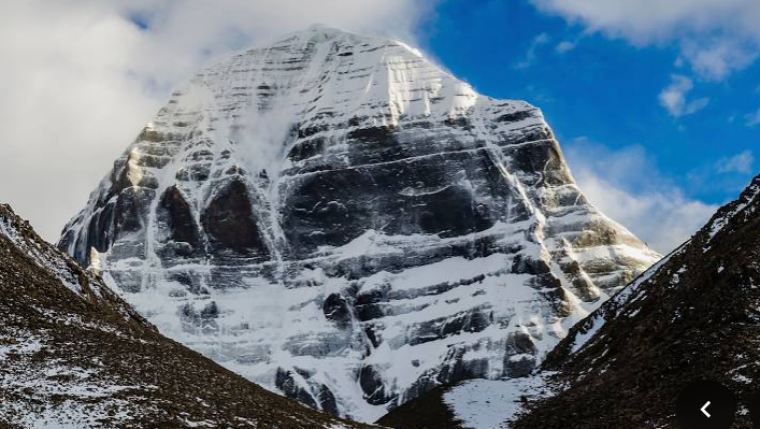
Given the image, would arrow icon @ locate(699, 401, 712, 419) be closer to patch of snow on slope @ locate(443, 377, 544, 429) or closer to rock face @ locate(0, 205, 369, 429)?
rock face @ locate(0, 205, 369, 429)

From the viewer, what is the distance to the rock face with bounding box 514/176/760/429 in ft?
184

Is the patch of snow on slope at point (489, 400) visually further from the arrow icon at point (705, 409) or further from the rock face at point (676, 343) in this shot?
the arrow icon at point (705, 409)

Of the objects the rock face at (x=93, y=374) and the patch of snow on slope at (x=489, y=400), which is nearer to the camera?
the rock face at (x=93, y=374)

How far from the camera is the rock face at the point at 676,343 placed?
56.0m

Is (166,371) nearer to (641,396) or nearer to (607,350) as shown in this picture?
(641,396)

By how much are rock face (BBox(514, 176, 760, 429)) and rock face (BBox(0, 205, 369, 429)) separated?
1358 cm

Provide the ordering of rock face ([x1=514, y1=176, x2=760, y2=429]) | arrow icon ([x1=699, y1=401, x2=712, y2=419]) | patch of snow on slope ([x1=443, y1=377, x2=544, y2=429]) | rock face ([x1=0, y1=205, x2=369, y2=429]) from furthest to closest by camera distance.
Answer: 1. patch of snow on slope ([x1=443, y1=377, x2=544, y2=429])
2. rock face ([x1=514, y1=176, x2=760, y2=429])
3. rock face ([x1=0, y1=205, x2=369, y2=429])
4. arrow icon ([x1=699, y1=401, x2=712, y2=419])

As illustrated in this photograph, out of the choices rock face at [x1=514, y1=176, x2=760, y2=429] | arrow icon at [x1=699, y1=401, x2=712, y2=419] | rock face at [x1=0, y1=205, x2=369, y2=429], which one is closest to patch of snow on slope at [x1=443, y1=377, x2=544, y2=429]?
rock face at [x1=514, y1=176, x2=760, y2=429]

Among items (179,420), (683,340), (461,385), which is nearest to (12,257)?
(179,420)

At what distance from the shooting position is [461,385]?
3204 inches

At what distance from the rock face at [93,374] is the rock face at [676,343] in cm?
1358

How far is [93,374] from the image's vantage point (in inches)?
2115

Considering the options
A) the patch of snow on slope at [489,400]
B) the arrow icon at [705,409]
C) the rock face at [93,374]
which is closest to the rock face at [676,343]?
the patch of snow on slope at [489,400]

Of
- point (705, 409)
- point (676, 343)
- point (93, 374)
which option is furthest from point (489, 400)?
point (705, 409)
